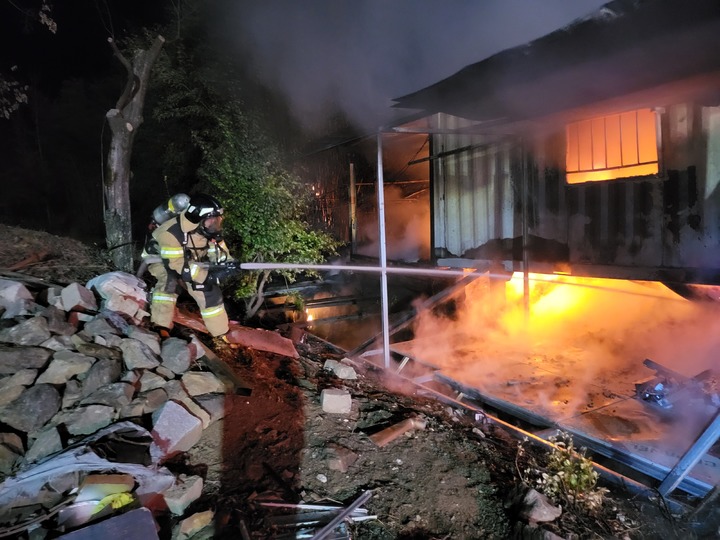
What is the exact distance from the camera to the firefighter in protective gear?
4.88 meters

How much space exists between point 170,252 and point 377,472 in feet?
11.0

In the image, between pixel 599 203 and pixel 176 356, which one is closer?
pixel 176 356

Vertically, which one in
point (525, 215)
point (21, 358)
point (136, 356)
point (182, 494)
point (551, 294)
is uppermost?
point (525, 215)

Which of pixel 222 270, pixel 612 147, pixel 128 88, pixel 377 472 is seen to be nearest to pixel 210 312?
pixel 222 270

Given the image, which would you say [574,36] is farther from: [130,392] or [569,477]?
[130,392]

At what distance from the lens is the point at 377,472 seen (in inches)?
133

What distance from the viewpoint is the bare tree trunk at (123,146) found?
7.99m

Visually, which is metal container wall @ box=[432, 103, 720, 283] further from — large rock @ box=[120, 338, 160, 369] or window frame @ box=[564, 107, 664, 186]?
large rock @ box=[120, 338, 160, 369]

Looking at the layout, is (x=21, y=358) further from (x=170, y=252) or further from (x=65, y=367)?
(x=170, y=252)

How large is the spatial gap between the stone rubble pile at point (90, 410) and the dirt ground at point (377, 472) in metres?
0.23

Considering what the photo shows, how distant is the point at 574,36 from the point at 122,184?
798cm

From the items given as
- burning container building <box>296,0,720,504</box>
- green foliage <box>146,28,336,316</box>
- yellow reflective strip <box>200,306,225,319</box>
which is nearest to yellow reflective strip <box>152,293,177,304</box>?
yellow reflective strip <box>200,306,225,319</box>

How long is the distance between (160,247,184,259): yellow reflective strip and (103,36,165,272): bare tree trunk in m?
3.62

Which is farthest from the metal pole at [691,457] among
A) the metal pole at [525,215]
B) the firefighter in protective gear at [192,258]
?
the firefighter in protective gear at [192,258]
